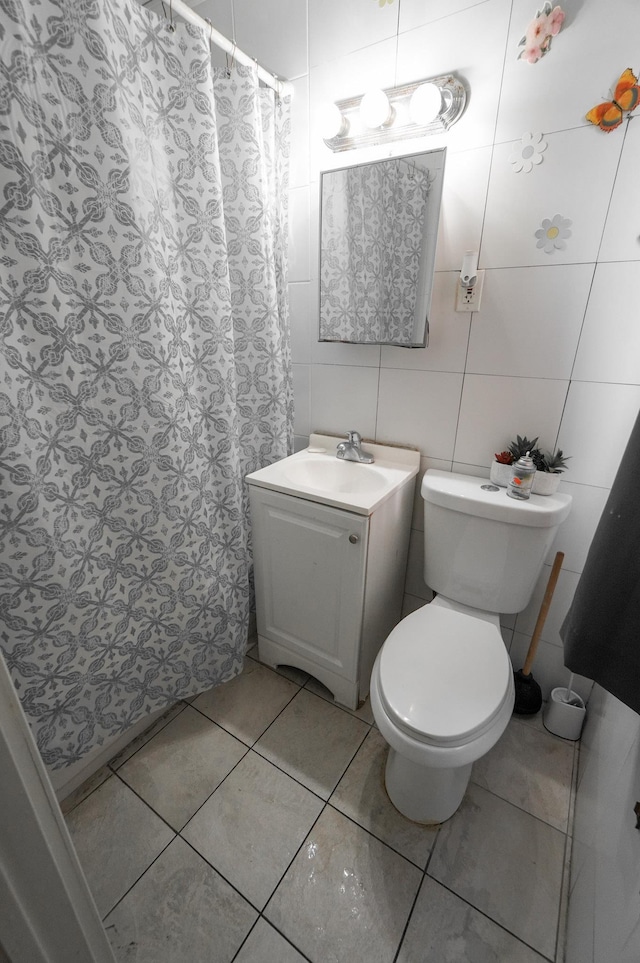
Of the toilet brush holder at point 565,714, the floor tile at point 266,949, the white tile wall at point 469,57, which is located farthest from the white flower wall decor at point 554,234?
the floor tile at point 266,949

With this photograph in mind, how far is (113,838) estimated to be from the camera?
1074 mm

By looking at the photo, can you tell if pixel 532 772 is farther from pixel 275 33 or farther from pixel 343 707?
pixel 275 33

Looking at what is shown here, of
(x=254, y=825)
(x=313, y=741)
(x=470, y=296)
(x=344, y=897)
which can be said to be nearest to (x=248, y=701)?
(x=313, y=741)

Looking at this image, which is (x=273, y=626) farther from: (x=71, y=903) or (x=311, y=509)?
(x=71, y=903)

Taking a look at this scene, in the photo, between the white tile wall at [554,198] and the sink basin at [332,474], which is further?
the sink basin at [332,474]

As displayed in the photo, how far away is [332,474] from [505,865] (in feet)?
3.95

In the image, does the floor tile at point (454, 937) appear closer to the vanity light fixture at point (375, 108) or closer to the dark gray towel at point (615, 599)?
the dark gray towel at point (615, 599)

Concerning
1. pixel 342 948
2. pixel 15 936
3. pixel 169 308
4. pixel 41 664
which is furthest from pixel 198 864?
pixel 169 308

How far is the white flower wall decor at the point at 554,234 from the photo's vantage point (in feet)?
3.47

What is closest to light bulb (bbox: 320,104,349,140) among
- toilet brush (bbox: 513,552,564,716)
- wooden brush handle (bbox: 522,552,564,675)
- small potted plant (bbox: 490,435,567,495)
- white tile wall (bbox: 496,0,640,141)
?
white tile wall (bbox: 496,0,640,141)

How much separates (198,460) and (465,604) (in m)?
0.95

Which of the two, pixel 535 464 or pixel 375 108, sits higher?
pixel 375 108

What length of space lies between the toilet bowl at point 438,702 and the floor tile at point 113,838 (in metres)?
0.67

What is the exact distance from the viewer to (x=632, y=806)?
685 mm
